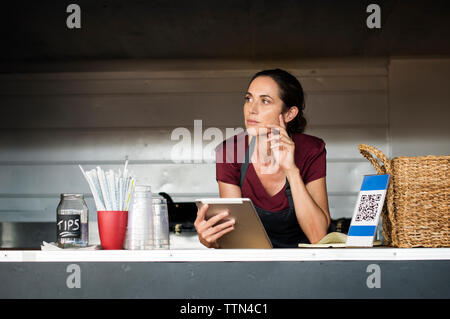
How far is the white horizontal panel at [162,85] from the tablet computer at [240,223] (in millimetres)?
2250

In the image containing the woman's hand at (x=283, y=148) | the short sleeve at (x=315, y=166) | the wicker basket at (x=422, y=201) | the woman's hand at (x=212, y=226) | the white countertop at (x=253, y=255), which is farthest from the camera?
the short sleeve at (x=315, y=166)

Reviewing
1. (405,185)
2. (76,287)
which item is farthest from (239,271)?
(405,185)

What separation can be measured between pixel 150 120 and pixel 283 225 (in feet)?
5.89

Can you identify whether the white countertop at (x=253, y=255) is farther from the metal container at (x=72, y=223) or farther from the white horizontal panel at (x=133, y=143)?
the white horizontal panel at (x=133, y=143)

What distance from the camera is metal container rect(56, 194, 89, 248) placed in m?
1.27

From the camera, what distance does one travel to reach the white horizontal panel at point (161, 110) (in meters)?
3.51

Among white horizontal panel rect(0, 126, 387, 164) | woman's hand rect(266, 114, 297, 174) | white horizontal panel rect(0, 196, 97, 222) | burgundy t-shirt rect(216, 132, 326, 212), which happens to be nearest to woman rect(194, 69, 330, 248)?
burgundy t-shirt rect(216, 132, 326, 212)

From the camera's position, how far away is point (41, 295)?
1062 mm

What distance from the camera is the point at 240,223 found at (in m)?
1.32

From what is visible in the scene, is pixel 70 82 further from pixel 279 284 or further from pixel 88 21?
pixel 279 284

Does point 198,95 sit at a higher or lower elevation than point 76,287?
higher

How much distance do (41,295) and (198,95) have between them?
2.58m

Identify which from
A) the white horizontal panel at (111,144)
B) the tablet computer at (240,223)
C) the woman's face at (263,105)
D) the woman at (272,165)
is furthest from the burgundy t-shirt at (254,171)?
the white horizontal panel at (111,144)

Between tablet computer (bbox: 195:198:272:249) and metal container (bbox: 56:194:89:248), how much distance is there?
0.88 feet
